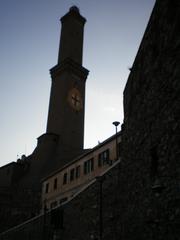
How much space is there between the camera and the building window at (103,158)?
2881cm

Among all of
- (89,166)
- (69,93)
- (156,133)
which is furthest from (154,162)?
(69,93)

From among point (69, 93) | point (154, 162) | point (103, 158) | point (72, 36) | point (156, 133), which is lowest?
point (154, 162)

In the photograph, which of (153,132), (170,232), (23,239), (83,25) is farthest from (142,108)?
(83,25)

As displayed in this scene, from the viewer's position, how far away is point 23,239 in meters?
26.9

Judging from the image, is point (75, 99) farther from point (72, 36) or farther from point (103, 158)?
point (103, 158)

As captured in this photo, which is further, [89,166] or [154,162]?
[89,166]

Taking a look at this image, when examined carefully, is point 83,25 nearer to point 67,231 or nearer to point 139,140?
point 67,231

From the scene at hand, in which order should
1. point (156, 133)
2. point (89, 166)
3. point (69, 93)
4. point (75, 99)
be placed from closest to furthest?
point (156, 133) → point (89, 166) → point (69, 93) → point (75, 99)

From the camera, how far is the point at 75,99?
160ft

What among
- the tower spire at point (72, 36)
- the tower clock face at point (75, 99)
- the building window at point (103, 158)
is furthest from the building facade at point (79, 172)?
the tower spire at point (72, 36)

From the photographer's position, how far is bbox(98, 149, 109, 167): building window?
28812 millimetres

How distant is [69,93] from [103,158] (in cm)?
2079

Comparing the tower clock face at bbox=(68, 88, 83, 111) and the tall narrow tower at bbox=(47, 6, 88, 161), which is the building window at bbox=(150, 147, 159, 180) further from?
the tower clock face at bbox=(68, 88, 83, 111)

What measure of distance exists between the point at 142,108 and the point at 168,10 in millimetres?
3233
